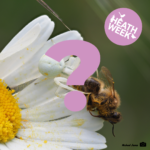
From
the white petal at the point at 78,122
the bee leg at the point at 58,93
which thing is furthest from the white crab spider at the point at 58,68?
the white petal at the point at 78,122

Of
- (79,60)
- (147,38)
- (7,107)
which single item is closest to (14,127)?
(7,107)

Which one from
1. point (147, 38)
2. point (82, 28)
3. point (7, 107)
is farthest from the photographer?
point (82, 28)

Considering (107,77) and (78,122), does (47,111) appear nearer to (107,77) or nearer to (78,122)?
(78,122)

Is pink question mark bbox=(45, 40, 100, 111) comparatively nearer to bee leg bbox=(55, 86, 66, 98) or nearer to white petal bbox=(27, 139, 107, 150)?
bee leg bbox=(55, 86, 66, 98)

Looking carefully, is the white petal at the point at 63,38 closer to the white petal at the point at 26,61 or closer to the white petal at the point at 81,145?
the white petal at the point at 26,61

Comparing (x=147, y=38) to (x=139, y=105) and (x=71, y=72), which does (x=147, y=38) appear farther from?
(x=139, y=105)

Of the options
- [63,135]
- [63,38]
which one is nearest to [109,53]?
[63,38]
